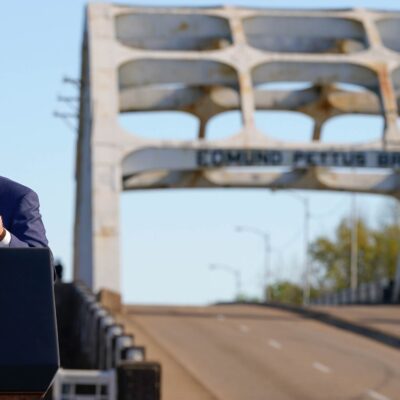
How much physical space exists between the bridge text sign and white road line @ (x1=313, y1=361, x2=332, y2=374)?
32179 mm

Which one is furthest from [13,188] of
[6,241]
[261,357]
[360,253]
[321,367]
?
[360,253]

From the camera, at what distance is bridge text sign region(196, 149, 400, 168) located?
68938mm

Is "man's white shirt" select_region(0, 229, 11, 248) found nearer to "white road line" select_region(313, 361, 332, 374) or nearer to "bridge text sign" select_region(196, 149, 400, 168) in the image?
"white road line" select_region(313, 361, 332, 374)

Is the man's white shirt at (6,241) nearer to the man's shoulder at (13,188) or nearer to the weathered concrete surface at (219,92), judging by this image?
the man's shoulder at (13,188)

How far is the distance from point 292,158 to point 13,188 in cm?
6682

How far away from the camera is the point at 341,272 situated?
150 meters

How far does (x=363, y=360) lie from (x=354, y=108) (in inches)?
2074

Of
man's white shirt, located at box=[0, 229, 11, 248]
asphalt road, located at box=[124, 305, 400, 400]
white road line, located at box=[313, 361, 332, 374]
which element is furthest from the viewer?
white road line, located at box=[313, 361, 332, 374]

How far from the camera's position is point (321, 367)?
36094mm

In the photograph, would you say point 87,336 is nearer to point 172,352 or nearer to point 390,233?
point 172,352

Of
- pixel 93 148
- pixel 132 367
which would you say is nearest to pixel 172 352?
pixel 132 367

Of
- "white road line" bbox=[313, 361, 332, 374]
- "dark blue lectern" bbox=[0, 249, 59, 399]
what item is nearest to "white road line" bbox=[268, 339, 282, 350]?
Result: "white road line" bbox=[313, 361, 332, 374]

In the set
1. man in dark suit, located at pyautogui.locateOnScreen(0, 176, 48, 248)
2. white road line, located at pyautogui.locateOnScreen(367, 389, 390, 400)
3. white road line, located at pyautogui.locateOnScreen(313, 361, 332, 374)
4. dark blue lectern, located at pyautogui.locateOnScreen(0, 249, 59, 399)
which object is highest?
man in dark suit, located at pyautogui.locateOnScreen(0, 176, 48, 248)

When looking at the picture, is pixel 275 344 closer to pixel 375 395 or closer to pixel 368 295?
pixel 375 395
